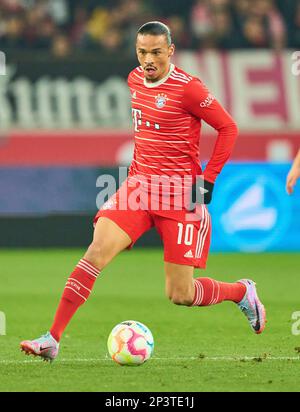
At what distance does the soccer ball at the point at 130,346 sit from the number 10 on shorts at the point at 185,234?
682mm

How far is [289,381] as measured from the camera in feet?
22.0

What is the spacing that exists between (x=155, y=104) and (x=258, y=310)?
5.30 ft

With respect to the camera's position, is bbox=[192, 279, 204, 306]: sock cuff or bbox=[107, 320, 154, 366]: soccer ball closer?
bbox=[107, 320, 154, 366]: soccer ball

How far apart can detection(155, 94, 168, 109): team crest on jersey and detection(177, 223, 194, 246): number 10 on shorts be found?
78 cm

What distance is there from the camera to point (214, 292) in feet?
25.9

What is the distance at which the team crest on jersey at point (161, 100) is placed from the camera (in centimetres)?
764

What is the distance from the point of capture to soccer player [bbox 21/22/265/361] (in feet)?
24.8

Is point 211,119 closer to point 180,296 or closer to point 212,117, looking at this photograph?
point 212,117

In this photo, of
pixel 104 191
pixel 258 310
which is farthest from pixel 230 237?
pixel 258 310

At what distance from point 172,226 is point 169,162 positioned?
0.42 metres

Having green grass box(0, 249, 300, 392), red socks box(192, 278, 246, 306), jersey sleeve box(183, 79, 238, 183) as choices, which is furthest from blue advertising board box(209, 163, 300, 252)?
jersey sleeve box(183, 79, 238, 183)

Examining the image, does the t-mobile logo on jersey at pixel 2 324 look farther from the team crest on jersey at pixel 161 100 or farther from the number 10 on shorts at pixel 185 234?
the team crest on jersey at pixel 161 100

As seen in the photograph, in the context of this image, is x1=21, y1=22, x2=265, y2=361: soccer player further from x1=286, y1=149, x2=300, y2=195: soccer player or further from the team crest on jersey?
x1=286, y1=149, x2=300, y2=195: soccer player
